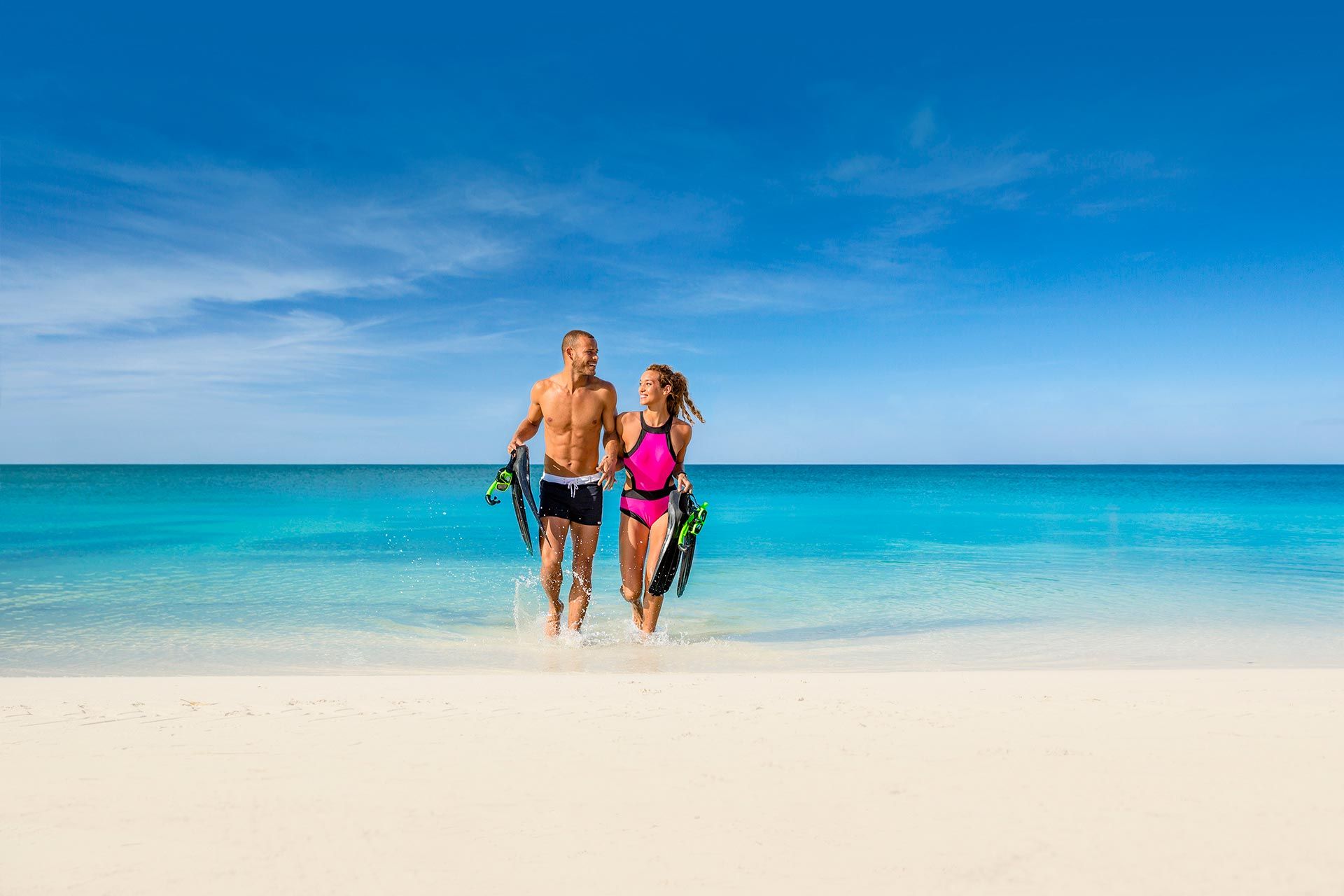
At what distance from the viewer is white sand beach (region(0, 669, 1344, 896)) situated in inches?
89.4

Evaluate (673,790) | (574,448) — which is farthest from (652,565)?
(673,790)

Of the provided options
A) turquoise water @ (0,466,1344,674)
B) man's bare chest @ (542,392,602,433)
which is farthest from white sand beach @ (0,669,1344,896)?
man's bare chest @ (542,392,602,433)

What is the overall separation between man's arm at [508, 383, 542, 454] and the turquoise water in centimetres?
158

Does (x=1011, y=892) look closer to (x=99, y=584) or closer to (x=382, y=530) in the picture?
(x=99, y=584)

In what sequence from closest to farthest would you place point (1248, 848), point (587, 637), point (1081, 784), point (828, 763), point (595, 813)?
point (1248, 848), point (595, 813), point (1081, 784), point (828, 763), point (587, 637)

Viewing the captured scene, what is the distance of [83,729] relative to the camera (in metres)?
3.41

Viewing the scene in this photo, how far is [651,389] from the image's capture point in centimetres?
572

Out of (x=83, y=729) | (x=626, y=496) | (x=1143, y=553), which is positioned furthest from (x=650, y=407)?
(x=1143, y=553)

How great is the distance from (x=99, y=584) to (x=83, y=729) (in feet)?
23.4

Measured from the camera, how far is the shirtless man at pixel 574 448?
5.70m

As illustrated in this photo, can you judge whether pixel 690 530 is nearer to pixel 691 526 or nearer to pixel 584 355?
pixel 691 526

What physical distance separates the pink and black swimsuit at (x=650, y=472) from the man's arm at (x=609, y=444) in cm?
14

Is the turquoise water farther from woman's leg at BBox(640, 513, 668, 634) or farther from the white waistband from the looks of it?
the white waistband

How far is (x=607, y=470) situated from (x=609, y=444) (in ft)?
0.72
